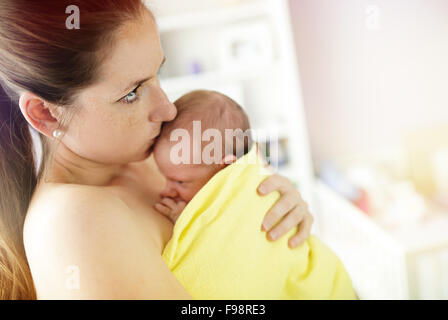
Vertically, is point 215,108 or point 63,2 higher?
point 63,2

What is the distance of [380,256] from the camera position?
1331mm

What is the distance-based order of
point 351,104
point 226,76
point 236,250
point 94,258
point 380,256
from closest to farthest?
point 94,258
point 236,250
point 380,256
point 226,76
point 351,104

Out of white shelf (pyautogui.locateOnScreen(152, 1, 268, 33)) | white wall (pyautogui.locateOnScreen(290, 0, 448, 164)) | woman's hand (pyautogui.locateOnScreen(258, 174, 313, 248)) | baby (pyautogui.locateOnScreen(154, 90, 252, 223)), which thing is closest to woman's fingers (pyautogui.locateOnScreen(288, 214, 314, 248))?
woman's hand (pyautogui.locateOnScreen(258, 174, 313, 248))

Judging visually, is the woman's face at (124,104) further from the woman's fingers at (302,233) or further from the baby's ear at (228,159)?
the woman's fingers at (302,233)

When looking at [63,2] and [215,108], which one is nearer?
[63,2]

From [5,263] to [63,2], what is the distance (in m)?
0.40

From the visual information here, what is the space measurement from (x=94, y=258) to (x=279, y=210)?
30 cm

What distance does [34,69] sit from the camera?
1.73ft

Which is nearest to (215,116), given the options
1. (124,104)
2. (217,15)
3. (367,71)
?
(124,104)

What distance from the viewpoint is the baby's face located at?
0.66m

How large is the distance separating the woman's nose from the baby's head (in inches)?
0.9

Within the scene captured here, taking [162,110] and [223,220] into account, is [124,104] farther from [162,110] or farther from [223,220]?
[223,220]

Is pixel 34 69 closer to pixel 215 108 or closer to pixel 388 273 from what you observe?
pixel 215 108
